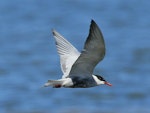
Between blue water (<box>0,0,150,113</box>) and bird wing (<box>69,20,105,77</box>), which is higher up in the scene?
blue water (<box>0,0,150,113</box>)

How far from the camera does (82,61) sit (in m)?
9.88

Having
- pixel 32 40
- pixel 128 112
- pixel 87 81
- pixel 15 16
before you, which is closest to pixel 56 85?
pixel 87 81

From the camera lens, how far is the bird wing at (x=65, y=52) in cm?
1038

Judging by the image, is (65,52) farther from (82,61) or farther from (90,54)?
(90,54)

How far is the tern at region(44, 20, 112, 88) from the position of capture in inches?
376

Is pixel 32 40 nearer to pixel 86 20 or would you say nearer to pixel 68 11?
pixel 86 20

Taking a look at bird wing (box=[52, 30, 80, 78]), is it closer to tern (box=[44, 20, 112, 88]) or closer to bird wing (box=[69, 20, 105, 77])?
tern (box=[44, 20, 112, 88])

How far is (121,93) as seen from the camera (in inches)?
1012

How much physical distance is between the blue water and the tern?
413 inches

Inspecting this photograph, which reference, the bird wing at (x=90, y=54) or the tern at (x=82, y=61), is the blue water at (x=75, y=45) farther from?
the bird wing at (x=90, y=54)

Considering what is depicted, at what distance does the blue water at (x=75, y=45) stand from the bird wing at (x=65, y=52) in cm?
1045

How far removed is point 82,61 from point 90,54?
193 mm

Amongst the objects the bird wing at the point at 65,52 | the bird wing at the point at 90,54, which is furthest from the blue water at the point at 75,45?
the bird wing at the point at 90,54

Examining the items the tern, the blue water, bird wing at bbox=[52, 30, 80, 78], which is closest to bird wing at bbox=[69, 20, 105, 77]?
the tern
